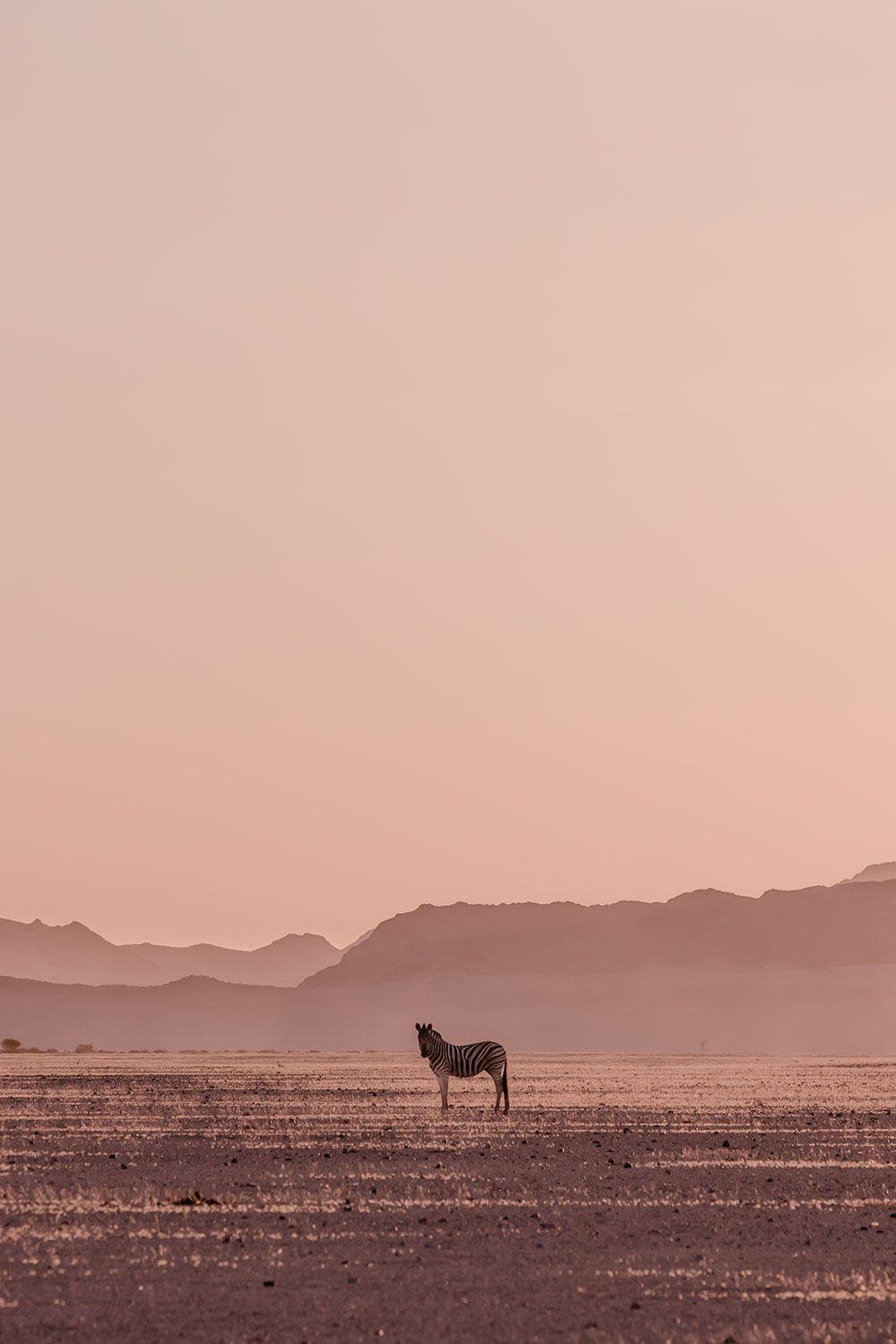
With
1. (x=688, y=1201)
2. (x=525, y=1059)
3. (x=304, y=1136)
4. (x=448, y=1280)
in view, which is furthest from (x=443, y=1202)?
(x=525, y=1059)

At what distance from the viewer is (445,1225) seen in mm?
22922

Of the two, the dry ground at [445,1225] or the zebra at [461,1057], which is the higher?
the zebra at [461,1057]

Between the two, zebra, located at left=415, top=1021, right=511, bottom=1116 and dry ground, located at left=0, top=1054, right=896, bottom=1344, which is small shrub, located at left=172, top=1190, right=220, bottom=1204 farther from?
zebra, located at left=415, top=1021, right=511, bottom=1116

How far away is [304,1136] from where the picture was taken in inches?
1479

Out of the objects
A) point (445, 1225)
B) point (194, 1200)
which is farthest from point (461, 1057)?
point (445, 1225)

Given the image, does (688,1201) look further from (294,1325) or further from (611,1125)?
(611,1125)

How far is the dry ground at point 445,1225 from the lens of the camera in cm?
1664

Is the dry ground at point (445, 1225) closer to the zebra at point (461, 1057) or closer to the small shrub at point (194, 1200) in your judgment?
the small shrub at point (194, 1200)

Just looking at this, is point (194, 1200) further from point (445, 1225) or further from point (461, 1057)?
point (461, 1057)

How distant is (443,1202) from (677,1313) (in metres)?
8.76

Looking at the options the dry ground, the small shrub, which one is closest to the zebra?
the dry ground

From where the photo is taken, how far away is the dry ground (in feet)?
54.6

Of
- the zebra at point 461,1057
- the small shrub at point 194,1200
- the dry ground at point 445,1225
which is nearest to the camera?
the dry ground at point 445,1225

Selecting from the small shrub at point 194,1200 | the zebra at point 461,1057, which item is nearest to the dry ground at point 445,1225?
the small shrub at point 194,1200
